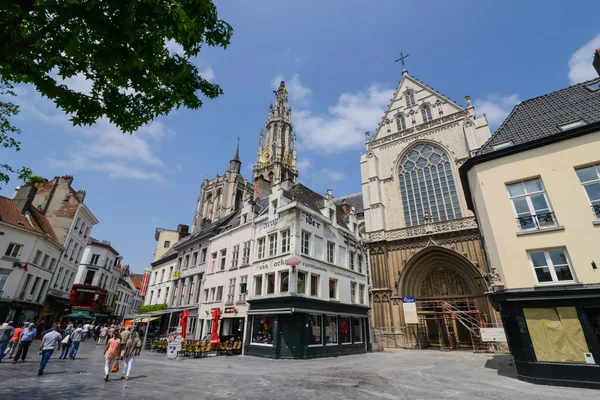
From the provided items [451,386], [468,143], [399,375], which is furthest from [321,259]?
[468,143]

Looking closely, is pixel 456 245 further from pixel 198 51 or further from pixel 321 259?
pixel 198 51

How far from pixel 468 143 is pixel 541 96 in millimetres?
10341

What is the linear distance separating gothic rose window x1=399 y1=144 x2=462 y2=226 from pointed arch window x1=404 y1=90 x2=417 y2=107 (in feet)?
18.7

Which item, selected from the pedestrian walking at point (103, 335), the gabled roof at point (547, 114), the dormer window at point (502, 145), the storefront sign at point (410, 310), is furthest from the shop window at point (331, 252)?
the pedestrian walking at point (103, 335)

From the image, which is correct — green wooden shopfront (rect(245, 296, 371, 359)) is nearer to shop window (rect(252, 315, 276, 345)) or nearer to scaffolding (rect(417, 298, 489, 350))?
shop window (rect(252, 315, 276, 345))

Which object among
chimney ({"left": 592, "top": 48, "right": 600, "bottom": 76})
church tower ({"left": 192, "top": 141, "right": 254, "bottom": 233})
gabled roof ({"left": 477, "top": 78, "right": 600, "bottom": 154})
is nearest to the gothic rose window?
gabled roof ({"left": 477, "top": 78, "right": 600, "bottom": 154})

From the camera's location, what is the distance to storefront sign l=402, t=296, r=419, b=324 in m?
22.8

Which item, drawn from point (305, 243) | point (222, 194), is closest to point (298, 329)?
point (305, 243)

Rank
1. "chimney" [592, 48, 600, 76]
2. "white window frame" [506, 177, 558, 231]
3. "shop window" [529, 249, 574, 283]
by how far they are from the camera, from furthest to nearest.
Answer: "chimney" [592, 48, 600, 76], "white window frame" [506, 177, 558, 231], "shop window" [529, 249, 574, 283]

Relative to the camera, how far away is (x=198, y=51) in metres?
5.89

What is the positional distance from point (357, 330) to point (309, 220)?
31.2 feet

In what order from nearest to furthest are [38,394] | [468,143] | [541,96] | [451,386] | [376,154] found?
[38,394] < [451,386] < [541,96] < [468,143] < [376,154]

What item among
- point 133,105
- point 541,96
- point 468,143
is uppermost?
point 468,143

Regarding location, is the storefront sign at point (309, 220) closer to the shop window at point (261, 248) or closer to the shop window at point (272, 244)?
the shop window at point (272, 244)
